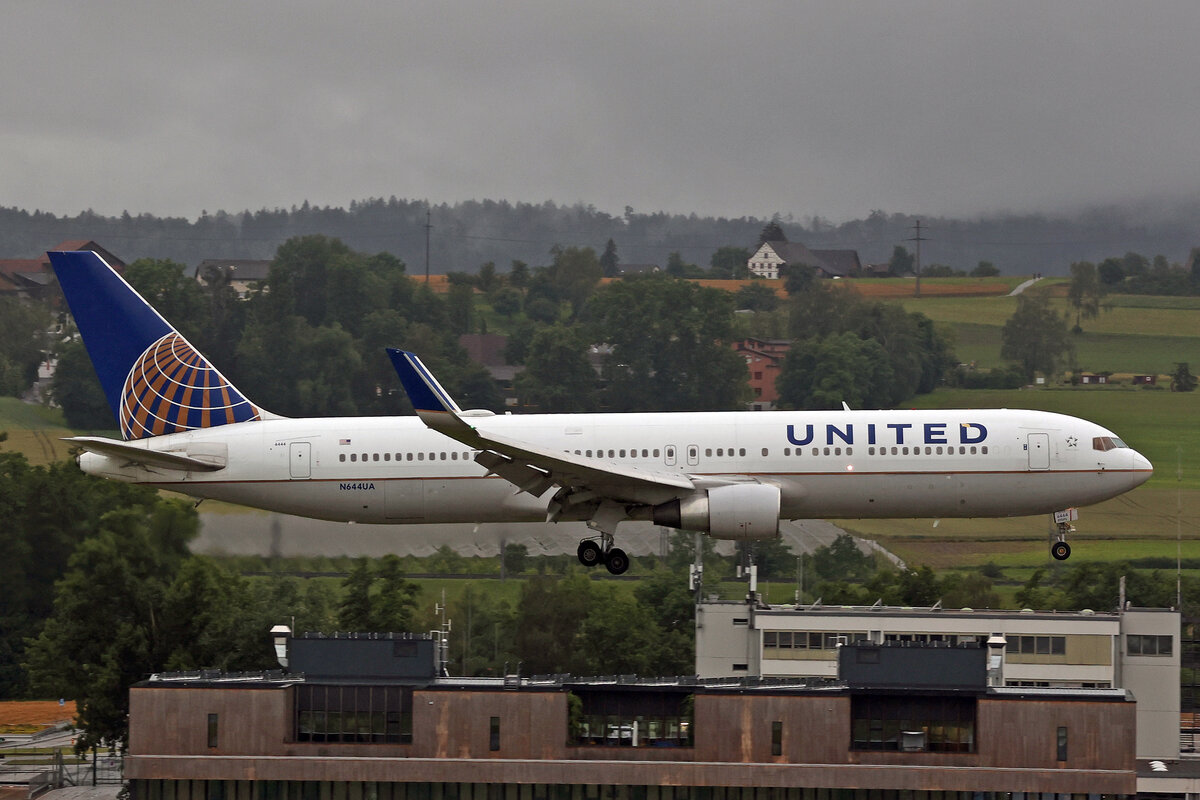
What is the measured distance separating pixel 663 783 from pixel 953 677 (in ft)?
35.6

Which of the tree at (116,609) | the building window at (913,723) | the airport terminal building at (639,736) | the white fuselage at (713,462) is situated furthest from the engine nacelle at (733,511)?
the tree at (116,609)

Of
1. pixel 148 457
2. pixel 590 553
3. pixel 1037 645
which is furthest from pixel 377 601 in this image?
pixel 590 553

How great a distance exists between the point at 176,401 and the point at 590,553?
47.5ft

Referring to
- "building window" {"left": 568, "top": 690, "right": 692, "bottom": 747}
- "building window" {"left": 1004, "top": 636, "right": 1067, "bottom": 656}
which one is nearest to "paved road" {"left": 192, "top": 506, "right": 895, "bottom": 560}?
"building window" {"left": 1004, "top": 636, "right": 1067, "bottom": 656}

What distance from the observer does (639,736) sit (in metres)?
65.8

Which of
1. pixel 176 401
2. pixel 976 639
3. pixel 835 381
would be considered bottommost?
pixel 976 639

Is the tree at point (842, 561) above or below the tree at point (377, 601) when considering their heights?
above

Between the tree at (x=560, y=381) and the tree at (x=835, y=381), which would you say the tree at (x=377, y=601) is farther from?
the tree at (x=560, y=381)

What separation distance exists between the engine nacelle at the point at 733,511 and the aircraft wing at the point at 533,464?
509mm

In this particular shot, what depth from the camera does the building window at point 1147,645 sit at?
87375 mm

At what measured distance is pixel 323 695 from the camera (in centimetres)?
6731

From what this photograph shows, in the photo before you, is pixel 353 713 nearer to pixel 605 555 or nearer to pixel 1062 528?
pixel 605 555

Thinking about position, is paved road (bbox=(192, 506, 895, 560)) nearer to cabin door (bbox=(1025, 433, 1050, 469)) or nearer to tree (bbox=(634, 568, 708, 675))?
tree (bbox=(634, 568, 708, 675))

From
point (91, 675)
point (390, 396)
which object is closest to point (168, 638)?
point (91, 675)
